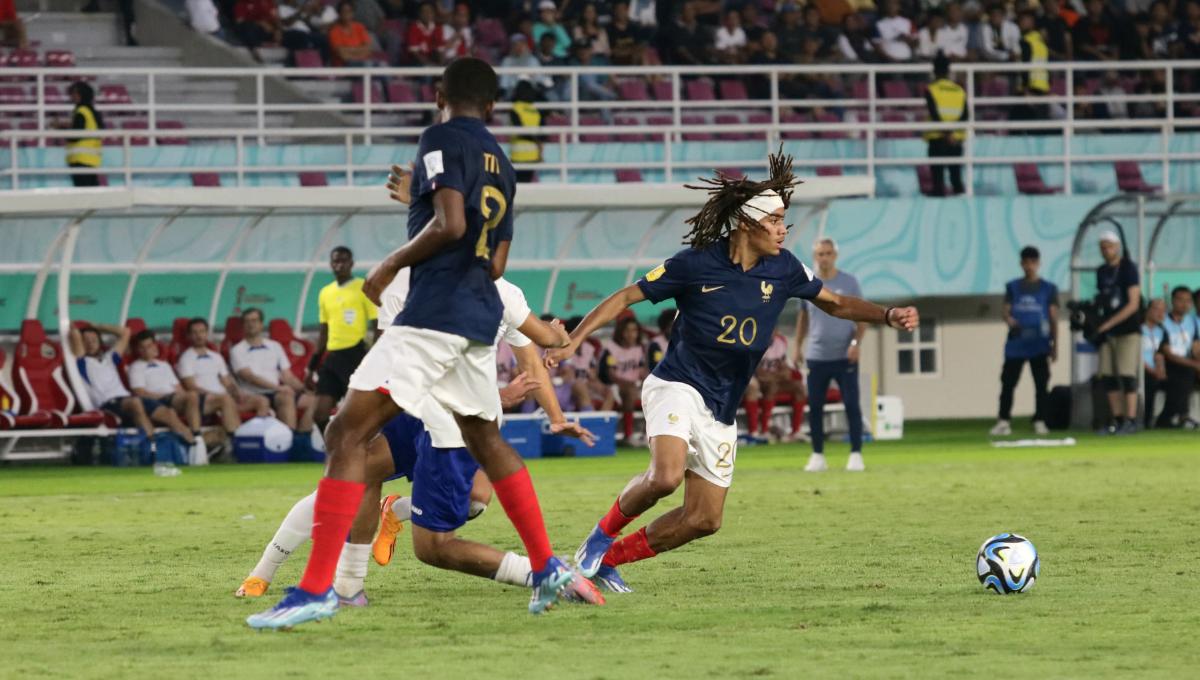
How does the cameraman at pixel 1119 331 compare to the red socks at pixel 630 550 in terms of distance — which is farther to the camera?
the cameraman at pixel 1119 331

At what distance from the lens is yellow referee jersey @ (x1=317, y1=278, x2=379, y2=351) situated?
1919 centimetres

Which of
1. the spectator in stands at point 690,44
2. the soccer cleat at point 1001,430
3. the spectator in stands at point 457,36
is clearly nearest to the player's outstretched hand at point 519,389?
the soccer cleat at point 1001,430

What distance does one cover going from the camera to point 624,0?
98.6 ft

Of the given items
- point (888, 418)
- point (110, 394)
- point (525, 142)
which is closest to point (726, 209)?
point (110, 394)

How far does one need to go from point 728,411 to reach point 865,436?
49.9 ft

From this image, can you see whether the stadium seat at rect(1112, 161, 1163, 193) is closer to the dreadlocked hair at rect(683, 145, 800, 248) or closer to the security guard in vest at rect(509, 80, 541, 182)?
the security guard in vest at rect(509, 80, 541, 182)

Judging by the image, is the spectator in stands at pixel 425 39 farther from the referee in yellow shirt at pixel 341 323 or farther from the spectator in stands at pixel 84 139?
the referee in yellow shirt at pixel 341 323

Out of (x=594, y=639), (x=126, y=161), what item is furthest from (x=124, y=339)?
(x=594, y=639)

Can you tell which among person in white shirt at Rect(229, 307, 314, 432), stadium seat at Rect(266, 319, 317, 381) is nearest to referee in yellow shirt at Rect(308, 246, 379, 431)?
person in white shirt at Rect(229, 307, 314, 432)

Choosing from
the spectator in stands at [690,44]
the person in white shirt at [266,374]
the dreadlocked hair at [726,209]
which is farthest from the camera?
the spectator in stands at [690,44]

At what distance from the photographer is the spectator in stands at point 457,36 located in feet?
93.9

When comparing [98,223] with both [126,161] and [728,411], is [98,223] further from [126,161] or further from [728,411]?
[728,411]

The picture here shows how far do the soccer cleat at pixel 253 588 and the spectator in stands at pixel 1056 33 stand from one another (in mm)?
24068

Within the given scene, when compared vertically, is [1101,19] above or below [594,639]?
above
